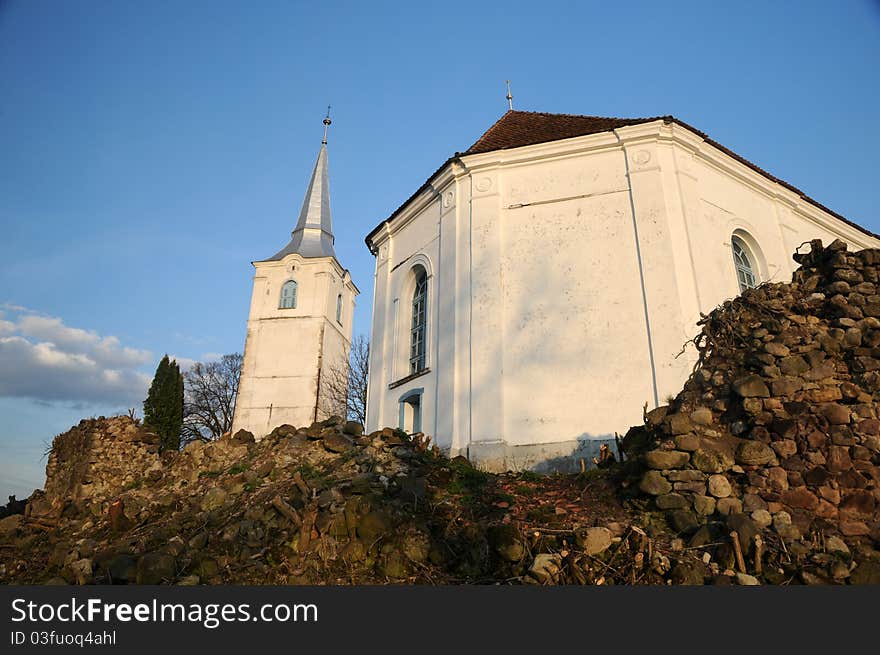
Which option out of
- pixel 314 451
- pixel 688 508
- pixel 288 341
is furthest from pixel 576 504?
pixel 288 341

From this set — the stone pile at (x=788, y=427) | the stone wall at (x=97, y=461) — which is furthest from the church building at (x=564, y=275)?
the stone wall at (x=97, y=461)

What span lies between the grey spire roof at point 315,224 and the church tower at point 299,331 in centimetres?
7

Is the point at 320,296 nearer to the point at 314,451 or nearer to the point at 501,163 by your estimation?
the point at 501,163

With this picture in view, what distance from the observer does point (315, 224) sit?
3919cm

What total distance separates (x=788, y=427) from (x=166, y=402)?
2576cm

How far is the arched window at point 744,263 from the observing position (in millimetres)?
12953

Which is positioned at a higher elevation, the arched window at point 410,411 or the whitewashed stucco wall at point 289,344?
the whitewashed stucco wall at point 289,344

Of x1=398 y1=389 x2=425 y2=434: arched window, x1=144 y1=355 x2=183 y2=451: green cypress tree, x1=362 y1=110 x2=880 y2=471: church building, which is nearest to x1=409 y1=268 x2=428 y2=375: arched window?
x1=362 y1=110 x2=880 y2=471: church building

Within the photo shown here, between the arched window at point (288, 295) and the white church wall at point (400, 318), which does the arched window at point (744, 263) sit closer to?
the white church wall at point (400, 318)

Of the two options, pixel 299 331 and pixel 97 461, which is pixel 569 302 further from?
pixel 299 331

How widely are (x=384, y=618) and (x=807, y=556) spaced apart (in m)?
3.85

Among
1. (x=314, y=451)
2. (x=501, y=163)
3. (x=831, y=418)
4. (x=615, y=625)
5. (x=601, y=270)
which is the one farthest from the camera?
(x=501, y=163)

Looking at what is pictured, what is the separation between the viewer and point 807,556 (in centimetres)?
499

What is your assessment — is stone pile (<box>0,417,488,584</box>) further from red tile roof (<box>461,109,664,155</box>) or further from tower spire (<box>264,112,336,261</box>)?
tower spire (<box>264,112,336,261</box>)
